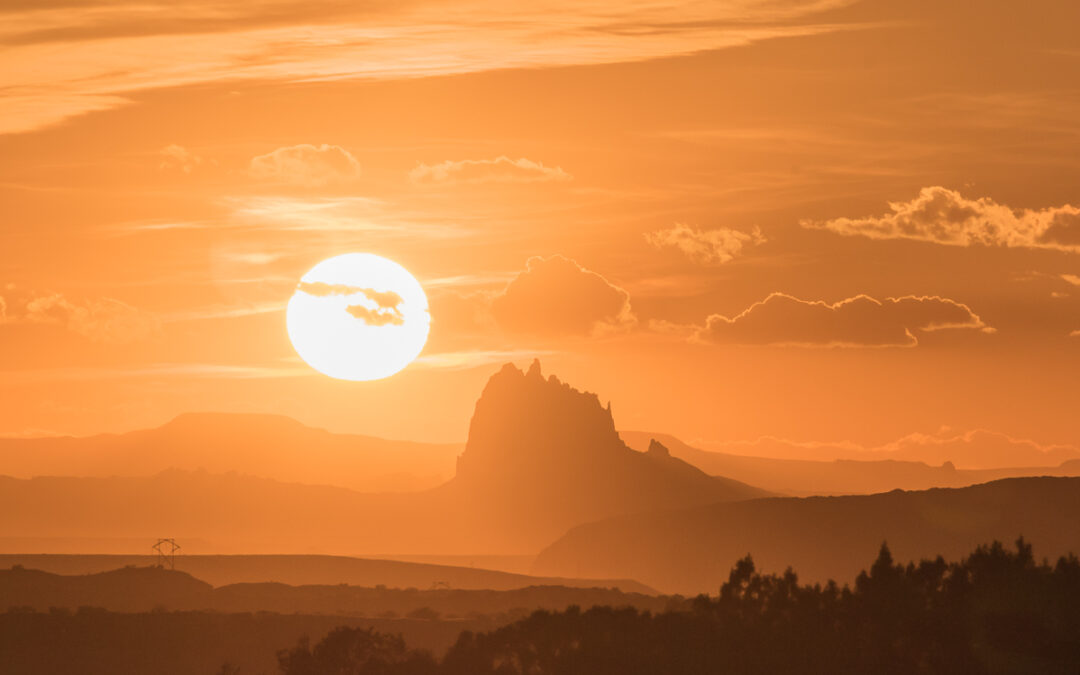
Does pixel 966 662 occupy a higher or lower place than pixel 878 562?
lower

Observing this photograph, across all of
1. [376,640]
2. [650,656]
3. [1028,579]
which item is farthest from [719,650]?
[376,640]

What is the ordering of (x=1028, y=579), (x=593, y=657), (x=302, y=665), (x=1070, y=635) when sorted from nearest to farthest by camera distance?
1. (x=1070, y=635)
2. (x=1028, y=579)
3. (x=593, y=657)
4. (x=302, y=665)

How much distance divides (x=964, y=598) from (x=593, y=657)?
97.3ft

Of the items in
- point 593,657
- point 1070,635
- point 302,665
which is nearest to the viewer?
point 1070,635

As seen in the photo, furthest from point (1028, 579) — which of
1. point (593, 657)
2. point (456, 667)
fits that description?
point (456, 667)

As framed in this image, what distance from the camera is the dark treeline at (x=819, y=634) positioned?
11969 centimetres

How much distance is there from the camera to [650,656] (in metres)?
134

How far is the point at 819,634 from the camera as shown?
13162 centimetres

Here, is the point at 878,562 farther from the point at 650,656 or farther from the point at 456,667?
the point at 456,667

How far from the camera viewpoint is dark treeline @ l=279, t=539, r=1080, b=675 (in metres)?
120

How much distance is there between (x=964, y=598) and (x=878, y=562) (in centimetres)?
968

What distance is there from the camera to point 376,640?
154625 millimetres

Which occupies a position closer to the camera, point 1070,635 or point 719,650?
point 1070,635

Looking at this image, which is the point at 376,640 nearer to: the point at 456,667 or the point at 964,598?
the point at 456,667
